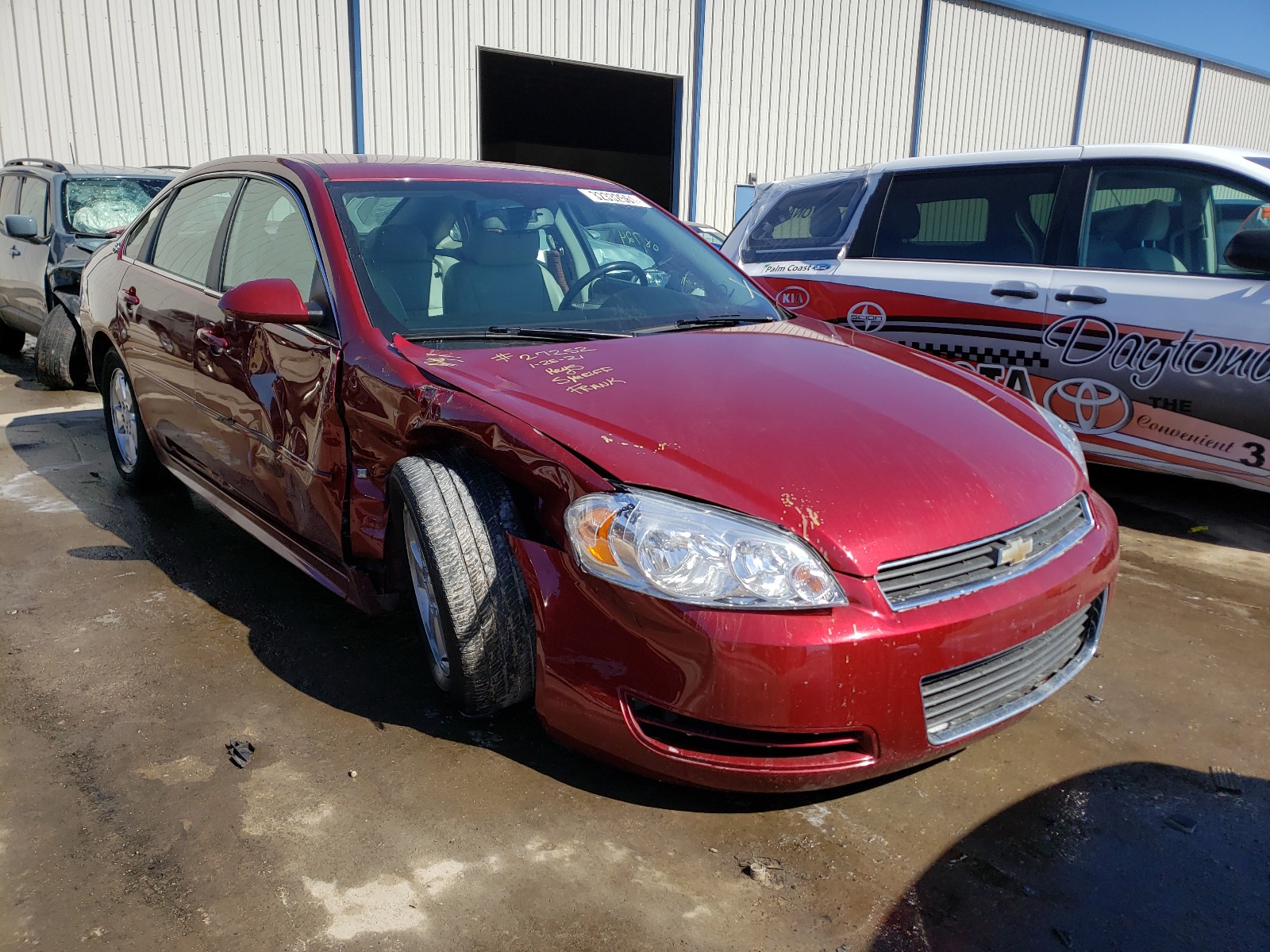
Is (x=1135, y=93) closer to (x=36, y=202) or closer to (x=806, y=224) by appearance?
(x=806, y=224)

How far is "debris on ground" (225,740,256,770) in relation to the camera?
234 centimetres

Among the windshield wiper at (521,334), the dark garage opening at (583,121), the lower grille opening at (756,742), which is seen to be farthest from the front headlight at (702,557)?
the dark garage opening at (583,121)

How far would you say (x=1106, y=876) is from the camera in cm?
197

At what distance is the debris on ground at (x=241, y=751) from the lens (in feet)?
7.68

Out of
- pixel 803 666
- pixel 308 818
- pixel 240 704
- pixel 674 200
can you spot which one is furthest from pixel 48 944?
pixel 674 200

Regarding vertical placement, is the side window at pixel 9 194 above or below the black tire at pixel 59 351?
above

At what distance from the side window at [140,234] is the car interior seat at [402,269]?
1.80 metres

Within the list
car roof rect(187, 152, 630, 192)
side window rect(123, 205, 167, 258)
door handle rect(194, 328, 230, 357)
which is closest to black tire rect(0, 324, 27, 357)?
side window rect(123, 205, 167, 258)

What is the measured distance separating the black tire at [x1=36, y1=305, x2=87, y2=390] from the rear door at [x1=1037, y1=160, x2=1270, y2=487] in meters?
6.30

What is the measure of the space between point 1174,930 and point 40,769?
255cm

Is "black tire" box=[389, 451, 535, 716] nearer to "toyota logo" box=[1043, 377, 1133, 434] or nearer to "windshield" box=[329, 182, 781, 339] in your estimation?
"windshield" box=[329, 182, 781, 339]

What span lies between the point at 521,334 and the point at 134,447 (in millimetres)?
2559

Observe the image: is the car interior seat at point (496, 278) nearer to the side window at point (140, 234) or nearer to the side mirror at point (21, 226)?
the side window at point (140, 234)

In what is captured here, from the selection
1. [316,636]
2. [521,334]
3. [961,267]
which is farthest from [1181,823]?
[961,267]
